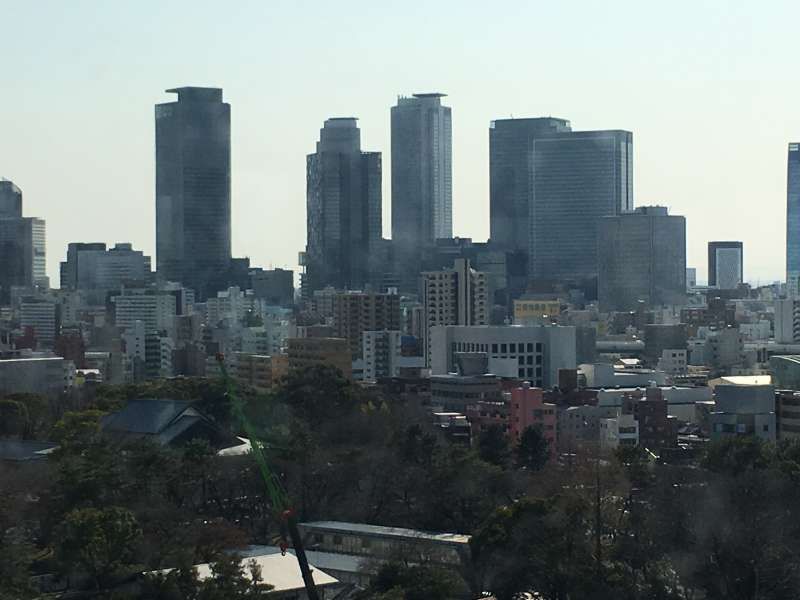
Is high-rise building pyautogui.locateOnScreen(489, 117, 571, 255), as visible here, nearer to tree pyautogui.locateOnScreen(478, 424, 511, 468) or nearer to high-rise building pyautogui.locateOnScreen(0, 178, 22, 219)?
high-rise building pyautogui.locateOnScreen(0, 178, 22, 219)

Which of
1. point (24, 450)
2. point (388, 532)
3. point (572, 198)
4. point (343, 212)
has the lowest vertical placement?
point (388, 532)

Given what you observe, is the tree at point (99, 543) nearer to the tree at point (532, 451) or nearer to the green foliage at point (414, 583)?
the green foliage at point (414, 583)

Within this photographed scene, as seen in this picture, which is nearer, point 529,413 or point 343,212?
point 529,413

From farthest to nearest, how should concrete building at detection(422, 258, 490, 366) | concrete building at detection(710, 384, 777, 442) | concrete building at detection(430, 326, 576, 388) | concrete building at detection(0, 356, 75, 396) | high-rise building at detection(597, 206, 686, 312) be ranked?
1. high-rise building at detection(597, 206, 686, 312)
2. concrete building at detection(422, 258, 490, 366)
3. concrete building at detection(430, 326, 576, 388)
4. concrete building at detection(0, 356, 75, 396)
5. concrete building at detection(710, 384, 777, 442)

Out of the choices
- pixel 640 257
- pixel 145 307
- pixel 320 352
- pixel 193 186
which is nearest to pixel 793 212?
pixel 640 257

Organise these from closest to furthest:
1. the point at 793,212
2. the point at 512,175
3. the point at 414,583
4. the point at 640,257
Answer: the point at 414,583, the point at 640,257, the point at 512,175, the point at 793,212

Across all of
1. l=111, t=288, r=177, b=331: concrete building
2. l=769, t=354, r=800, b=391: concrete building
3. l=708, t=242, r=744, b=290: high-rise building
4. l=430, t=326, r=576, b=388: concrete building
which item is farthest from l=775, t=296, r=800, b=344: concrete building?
l=708, t=242, r=744, b=290: high-rise building

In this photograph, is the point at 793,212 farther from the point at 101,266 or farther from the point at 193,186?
the point at 101,266
